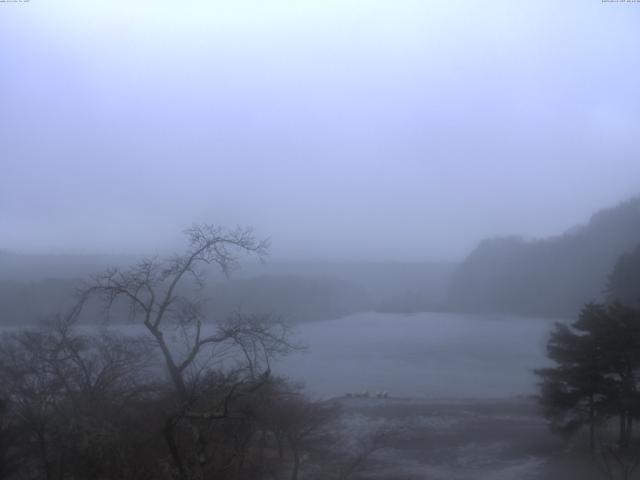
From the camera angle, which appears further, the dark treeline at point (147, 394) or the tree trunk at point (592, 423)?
the tree trunk at point (592, 423)

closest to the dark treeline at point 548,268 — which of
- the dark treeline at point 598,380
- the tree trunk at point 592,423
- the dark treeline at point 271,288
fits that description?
the dark treeline at point 271,288

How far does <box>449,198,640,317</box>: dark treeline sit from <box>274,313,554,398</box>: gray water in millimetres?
2325

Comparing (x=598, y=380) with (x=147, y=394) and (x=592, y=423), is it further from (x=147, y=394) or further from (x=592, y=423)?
(x=147, y=394)

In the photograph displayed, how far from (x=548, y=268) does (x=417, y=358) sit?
1335cm

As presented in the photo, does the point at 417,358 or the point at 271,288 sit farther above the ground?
the point at 271,288

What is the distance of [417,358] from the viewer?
74.1ft

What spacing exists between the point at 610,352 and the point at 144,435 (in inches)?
403

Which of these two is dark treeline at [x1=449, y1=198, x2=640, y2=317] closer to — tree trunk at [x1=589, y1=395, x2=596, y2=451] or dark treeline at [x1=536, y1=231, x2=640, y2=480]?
dark treeline at [x1=536, y1=231, x2=640, y2=480]

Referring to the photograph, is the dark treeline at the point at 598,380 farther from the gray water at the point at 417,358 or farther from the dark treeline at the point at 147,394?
the dark treeline at the point at 147,394

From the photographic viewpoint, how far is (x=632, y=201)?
36.6m

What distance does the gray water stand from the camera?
60.3 ft

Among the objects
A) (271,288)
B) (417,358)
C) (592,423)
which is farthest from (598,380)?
(417,358)

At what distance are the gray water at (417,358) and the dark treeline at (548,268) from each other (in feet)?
7.63

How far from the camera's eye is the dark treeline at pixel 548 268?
29250mm
